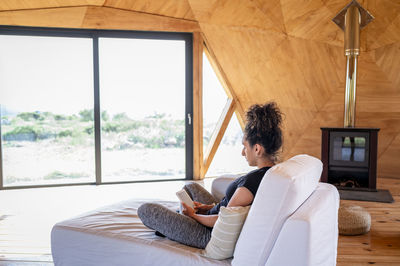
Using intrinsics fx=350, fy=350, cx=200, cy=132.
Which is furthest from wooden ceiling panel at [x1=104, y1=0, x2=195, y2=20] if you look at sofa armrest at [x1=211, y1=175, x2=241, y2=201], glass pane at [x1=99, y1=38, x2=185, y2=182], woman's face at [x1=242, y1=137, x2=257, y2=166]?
woman's face at [x1=242, y1=137, x2=257, y2=166]

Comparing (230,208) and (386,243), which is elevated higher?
(230,208)

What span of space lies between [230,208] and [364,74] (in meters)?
4.49

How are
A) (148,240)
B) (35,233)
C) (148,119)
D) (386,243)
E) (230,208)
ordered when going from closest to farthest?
(230,208) → (148,240) → (386,243) → (35,233) → (148,119)

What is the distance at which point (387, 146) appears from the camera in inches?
216

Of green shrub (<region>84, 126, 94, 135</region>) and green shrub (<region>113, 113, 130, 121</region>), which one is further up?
green shrub (<region>113, 113, 130, 121</region>)

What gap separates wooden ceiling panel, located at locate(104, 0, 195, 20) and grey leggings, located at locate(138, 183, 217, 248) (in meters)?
4.04

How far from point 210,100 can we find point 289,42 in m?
1.63

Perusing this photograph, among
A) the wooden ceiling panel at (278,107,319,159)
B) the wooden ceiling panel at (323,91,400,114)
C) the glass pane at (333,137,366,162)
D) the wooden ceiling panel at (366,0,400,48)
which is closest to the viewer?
the wooden ceiling panel at (366,0,400,48)

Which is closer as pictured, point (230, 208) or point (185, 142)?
point (230, 208)

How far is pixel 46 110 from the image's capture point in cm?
531

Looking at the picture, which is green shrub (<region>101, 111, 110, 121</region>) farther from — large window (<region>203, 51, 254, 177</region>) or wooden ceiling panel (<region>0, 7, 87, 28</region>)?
large window (<region>203, 51, 254, 177</region>)

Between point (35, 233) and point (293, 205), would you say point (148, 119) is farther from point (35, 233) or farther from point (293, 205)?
point (293, 205)

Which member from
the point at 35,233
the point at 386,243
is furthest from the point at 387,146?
the point at 35,233

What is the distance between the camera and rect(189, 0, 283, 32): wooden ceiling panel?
16.7 ft
